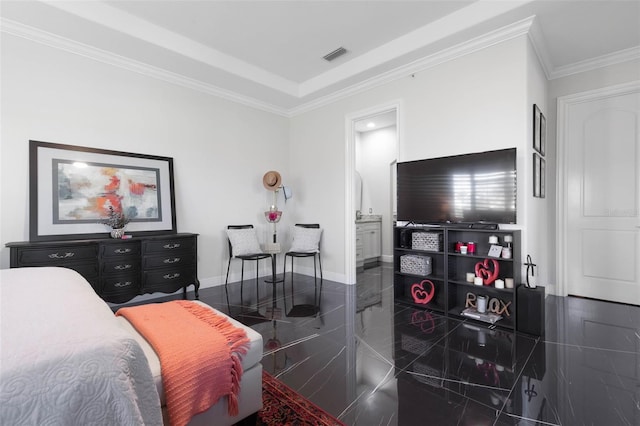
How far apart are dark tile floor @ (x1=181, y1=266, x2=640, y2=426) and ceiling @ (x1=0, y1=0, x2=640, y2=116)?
113 inches

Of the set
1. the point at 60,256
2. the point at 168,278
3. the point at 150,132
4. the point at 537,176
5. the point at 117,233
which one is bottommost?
the point at 168,278

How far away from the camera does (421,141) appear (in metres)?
3.77

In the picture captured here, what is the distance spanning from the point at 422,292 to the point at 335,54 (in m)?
3.12

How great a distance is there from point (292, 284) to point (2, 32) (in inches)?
166

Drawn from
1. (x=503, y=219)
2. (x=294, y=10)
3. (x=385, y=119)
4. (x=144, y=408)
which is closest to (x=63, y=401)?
(x=144, y=408)

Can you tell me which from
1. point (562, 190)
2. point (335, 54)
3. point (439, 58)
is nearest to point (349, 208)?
point (335, 54)

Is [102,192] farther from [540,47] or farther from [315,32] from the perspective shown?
[540,47]

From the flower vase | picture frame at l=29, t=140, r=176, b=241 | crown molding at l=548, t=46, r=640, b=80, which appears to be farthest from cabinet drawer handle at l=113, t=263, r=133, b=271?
crown molding at l=548, t=46, r=640, b=80

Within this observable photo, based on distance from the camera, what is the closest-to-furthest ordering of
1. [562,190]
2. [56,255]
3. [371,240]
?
[56,255] < [562,190] < [371,240]

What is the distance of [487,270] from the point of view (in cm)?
312

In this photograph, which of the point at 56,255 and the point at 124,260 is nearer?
the point at 56,255

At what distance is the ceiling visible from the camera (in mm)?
2957

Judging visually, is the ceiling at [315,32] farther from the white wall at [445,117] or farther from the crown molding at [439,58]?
the white wall at [445,117]

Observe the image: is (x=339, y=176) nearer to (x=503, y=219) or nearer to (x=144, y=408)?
(x=503, y=219)
